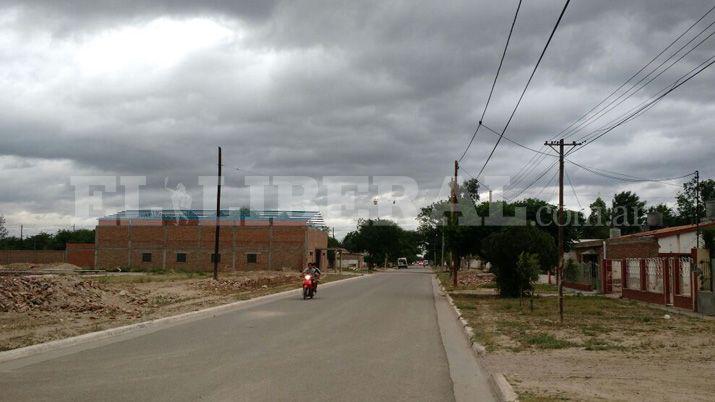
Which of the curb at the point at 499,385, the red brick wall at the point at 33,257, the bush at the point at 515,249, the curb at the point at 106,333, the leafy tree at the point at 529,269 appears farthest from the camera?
the red brick wall at the point at 33,257

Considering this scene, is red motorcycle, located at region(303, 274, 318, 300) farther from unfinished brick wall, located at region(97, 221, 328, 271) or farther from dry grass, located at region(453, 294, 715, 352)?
unfinished brick wall, located at region(97, 221, 328, 271)

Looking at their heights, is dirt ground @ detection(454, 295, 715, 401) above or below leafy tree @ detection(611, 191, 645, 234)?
below

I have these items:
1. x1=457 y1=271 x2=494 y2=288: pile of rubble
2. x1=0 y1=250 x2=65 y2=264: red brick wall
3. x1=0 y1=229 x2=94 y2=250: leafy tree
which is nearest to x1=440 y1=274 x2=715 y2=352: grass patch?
x1=457 y1=271 x2=494 y2=288: pile of rubble

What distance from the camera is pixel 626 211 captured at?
9312 cm

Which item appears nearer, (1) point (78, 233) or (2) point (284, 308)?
(2) point (284, 308)

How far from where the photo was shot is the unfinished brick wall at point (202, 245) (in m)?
73.9

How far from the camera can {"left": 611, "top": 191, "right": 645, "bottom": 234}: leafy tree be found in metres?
94.2

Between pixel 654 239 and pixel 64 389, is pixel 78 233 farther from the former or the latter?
pixel 64 389

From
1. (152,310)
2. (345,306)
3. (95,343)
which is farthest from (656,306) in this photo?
(95,343)

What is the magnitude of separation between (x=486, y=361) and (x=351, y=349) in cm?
262

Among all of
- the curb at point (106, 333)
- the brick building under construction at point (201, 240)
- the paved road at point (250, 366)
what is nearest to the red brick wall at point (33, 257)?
the brick building under construction at point (201, 240)

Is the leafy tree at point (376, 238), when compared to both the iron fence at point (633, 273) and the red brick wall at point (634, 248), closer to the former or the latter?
the red brick wall at point (634, 248)

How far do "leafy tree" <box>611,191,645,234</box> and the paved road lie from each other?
84370mm

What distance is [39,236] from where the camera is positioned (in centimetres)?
13262
